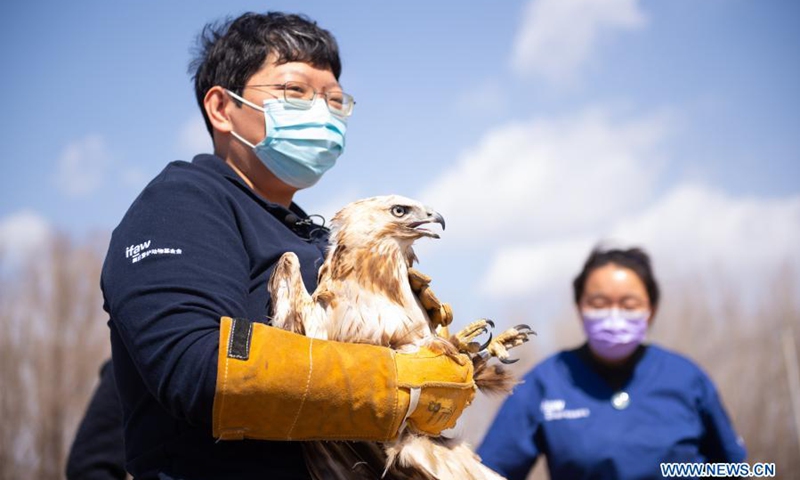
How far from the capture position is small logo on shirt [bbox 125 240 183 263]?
8.08 feet

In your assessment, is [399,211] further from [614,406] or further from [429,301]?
[614,406]

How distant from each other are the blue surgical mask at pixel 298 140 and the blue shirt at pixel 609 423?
2561mm

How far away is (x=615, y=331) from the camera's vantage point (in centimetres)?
538

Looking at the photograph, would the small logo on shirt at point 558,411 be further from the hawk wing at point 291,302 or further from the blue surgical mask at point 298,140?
the hawk wing at point 291,302

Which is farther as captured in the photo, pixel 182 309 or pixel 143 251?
pixel 143 251

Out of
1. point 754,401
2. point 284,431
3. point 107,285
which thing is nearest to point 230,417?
point 284,431

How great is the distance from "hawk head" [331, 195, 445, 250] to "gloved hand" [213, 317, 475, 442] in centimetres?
81

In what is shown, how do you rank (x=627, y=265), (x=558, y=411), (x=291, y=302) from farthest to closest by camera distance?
(x=627, y=265) < (x=558, y=411) < (x=291, y=302)

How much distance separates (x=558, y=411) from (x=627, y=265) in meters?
1.16

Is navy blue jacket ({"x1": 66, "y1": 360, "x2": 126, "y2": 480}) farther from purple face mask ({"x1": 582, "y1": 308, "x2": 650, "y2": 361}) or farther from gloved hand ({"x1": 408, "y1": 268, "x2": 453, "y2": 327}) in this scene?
purple face mask ({"x1": 582, "y1": 308, "x2": 650, "y2": 361})

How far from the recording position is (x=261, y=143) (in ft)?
11.0

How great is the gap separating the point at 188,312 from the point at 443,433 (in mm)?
1099

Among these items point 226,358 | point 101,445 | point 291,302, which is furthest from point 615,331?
point 226,358

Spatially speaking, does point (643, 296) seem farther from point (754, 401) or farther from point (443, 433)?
point (754, 401)
